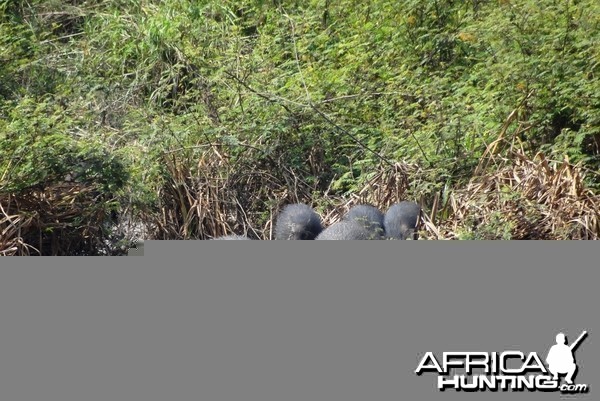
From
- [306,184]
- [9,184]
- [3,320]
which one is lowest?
[3,320]

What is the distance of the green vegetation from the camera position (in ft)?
27.4

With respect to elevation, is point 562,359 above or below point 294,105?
below

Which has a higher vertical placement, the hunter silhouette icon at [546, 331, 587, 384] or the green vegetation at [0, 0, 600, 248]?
the green vegetation at [0, 0, 600, 248]

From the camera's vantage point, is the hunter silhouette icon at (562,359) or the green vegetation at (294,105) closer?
the hunter silhouette icon at (562,359)

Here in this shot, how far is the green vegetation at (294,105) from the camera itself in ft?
27.4

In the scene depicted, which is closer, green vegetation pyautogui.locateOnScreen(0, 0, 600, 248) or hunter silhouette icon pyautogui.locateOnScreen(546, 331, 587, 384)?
hunter silhouette icon pyautogui.locateOnScreen(546, 331, 587, 384)

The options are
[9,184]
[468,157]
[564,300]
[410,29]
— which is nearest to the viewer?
[564,300]

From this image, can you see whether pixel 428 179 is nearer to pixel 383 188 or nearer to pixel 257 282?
pixel 383 188

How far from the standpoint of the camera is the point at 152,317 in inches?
211

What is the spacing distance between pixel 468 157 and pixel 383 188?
0.67 meters

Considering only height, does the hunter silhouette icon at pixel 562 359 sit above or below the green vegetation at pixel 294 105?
below

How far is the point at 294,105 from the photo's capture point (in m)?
9.18

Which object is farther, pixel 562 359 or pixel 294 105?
pixel 294 105

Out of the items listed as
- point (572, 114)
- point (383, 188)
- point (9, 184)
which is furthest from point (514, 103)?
point (9, 184)
